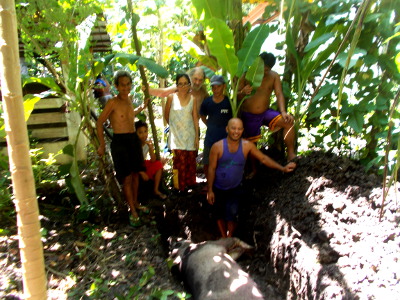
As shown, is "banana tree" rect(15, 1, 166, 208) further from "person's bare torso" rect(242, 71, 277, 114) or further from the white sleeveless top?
"person's bare torso" rect(242, 71, 277, 114)

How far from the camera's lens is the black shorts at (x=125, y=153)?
3543 mm

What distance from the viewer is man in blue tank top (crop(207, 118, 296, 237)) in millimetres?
3475

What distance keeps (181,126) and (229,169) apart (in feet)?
2.88

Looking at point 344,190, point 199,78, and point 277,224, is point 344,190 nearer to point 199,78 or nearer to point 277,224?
point 277,224

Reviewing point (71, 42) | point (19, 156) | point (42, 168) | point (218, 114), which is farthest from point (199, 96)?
point (19, 156)

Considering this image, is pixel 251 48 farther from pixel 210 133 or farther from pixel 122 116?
pixel 122 116

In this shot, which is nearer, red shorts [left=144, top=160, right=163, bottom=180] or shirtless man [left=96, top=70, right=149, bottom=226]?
shirtless man [left=96, top=70, right=149, bottom=226]

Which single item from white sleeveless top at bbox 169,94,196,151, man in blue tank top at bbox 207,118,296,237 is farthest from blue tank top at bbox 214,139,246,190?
white sleeveless top at bbox 169,94,196,151

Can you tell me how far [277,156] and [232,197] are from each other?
113cm

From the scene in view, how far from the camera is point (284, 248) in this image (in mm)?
2836

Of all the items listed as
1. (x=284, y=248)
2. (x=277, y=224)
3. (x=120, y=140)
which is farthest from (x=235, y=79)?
(x=284, y=248)

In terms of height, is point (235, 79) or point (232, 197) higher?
point (235, 79)

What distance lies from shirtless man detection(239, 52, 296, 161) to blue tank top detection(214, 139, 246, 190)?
0.55 m

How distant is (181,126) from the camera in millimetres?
3941
